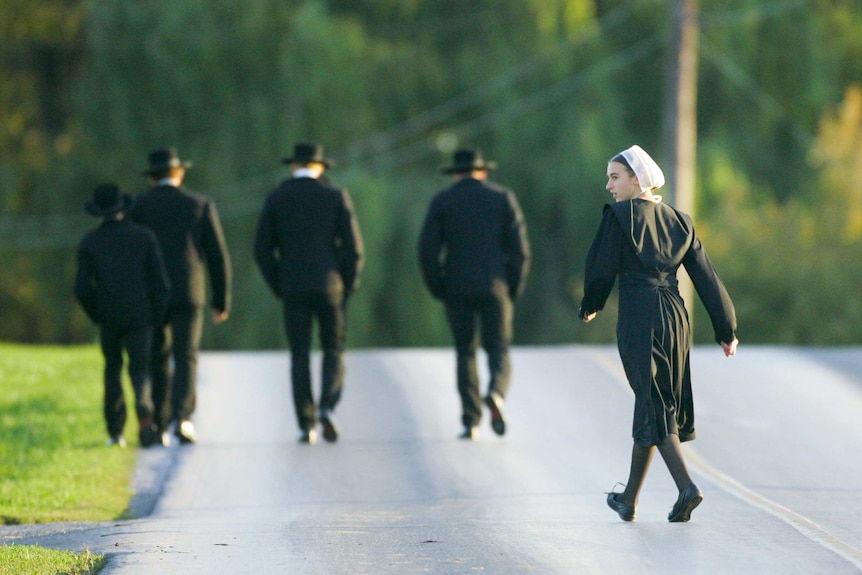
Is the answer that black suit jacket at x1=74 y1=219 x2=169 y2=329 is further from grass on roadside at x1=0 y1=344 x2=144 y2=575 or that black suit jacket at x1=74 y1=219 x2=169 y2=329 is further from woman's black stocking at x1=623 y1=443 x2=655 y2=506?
woman's black stocking at x1=623 y1=443 x2=655 y2=506

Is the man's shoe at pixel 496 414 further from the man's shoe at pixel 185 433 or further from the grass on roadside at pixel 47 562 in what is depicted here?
the grass on roadside at pixel 47 562

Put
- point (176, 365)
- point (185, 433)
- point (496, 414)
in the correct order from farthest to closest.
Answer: point (176, 365)
point (185, 433)
point (496, 414)

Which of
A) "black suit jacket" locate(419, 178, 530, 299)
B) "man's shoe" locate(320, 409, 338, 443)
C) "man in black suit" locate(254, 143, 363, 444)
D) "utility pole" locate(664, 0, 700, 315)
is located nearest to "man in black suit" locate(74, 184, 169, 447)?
"man in black suit" locate(254, 143, 363, 444)

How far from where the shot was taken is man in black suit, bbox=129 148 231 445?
11.6 m

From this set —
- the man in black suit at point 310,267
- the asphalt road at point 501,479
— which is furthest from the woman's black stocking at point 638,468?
the man in black suit at point 310,267

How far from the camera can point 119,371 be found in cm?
1155

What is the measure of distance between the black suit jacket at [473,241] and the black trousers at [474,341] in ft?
0.30

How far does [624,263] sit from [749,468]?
9.50 feet

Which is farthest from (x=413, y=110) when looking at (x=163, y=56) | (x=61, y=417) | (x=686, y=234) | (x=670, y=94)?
(x=686, y=234)

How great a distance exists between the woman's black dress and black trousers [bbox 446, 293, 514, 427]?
361 centimetres

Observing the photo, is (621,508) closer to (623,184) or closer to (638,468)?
(638,468)

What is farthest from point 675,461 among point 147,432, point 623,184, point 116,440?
point 116,440

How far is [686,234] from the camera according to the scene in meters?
7.95

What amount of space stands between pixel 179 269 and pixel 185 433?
1133mm
